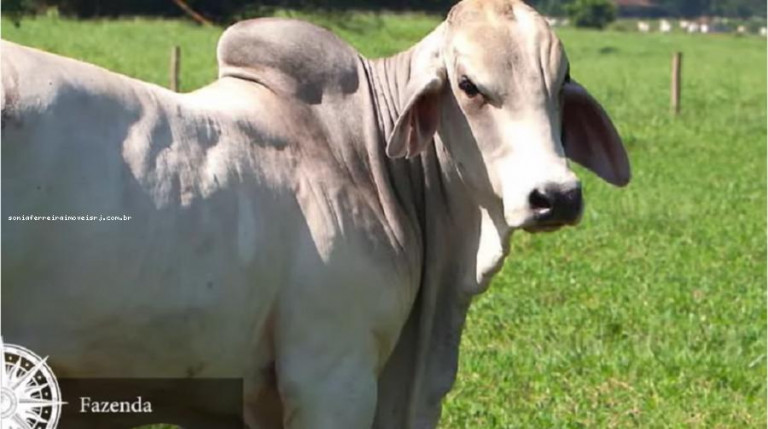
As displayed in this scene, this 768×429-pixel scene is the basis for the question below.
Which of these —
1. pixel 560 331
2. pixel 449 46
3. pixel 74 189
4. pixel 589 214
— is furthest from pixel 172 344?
pixel 589 214

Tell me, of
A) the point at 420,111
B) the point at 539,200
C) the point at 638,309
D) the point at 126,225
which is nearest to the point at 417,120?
the point at 420,111

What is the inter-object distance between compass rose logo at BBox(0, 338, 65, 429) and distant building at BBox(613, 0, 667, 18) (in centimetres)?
6010

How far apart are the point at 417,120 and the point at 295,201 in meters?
0.32

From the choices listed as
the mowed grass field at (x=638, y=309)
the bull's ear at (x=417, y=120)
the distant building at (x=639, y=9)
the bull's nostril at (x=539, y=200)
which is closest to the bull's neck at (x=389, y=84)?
the bull's ear at (x=417, y=120)

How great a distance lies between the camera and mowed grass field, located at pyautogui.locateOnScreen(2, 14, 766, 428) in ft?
18.2

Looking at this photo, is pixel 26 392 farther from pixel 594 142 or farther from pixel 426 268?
pixel 594 142

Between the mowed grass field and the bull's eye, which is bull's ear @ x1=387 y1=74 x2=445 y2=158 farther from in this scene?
the mowed grass field

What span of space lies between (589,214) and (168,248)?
8039mm

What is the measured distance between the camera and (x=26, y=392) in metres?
2.79

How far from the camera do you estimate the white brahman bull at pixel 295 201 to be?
2.66 m

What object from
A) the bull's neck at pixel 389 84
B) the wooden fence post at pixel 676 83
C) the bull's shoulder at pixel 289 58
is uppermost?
the bull's shoulder at pixel 289 58

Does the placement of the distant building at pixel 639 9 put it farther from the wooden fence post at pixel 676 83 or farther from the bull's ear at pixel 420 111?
the bull's ear at pixel 420 111

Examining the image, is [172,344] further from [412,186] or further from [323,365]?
[412,186]

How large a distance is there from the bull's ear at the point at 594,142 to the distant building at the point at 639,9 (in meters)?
59.2
